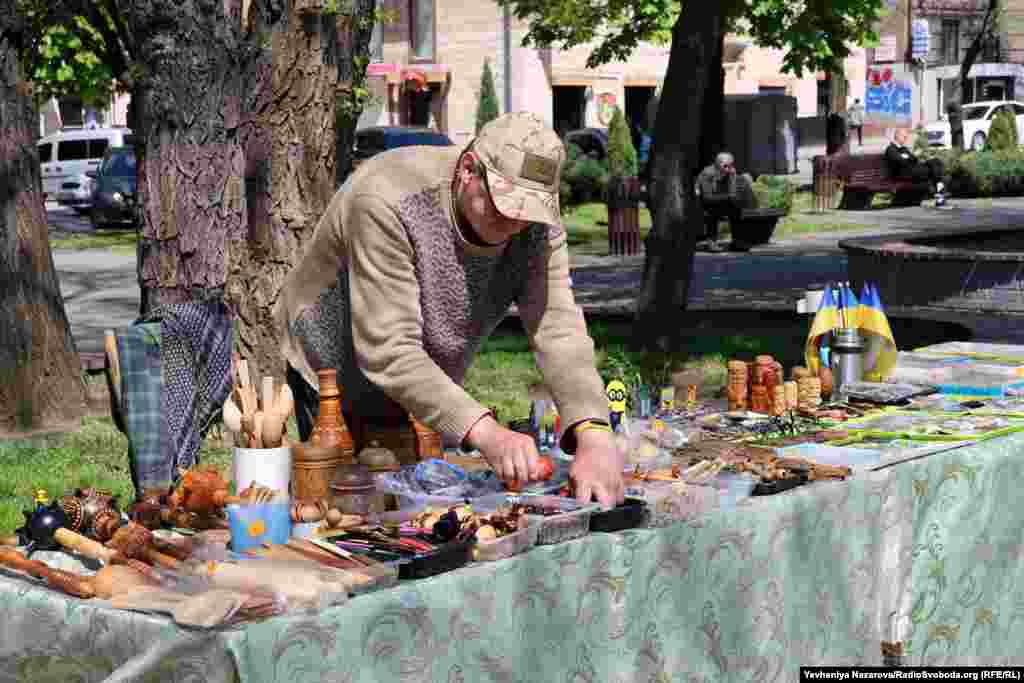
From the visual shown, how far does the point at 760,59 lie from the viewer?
155ft

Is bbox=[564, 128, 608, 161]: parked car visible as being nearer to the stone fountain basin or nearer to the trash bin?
the trash bin

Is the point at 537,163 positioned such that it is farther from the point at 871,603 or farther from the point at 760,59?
the point at 760,59

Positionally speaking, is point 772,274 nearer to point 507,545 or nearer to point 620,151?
point 620,151

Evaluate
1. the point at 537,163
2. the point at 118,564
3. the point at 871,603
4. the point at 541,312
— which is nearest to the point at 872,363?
the point at 871,603

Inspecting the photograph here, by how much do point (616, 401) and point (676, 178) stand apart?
6.62 m

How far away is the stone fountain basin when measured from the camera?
11.1m

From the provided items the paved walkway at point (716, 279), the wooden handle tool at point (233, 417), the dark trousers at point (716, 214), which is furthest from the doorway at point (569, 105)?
the wooden handle tool at point (233, 417)

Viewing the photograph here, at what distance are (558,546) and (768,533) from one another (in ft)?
2.23

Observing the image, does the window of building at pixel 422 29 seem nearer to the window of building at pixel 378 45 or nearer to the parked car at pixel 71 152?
the window of building at pixel 378 45

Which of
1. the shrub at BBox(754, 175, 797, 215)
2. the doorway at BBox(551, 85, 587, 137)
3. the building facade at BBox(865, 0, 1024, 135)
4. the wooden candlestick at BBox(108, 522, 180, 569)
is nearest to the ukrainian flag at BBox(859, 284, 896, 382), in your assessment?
the wooden candlestick at BBox(108, 522, 180, 569)

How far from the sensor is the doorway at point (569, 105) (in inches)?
1679

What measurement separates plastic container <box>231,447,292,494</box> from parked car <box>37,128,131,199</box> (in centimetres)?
3091

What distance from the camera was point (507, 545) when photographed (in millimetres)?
3143

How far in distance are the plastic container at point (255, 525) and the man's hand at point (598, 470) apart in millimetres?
690
